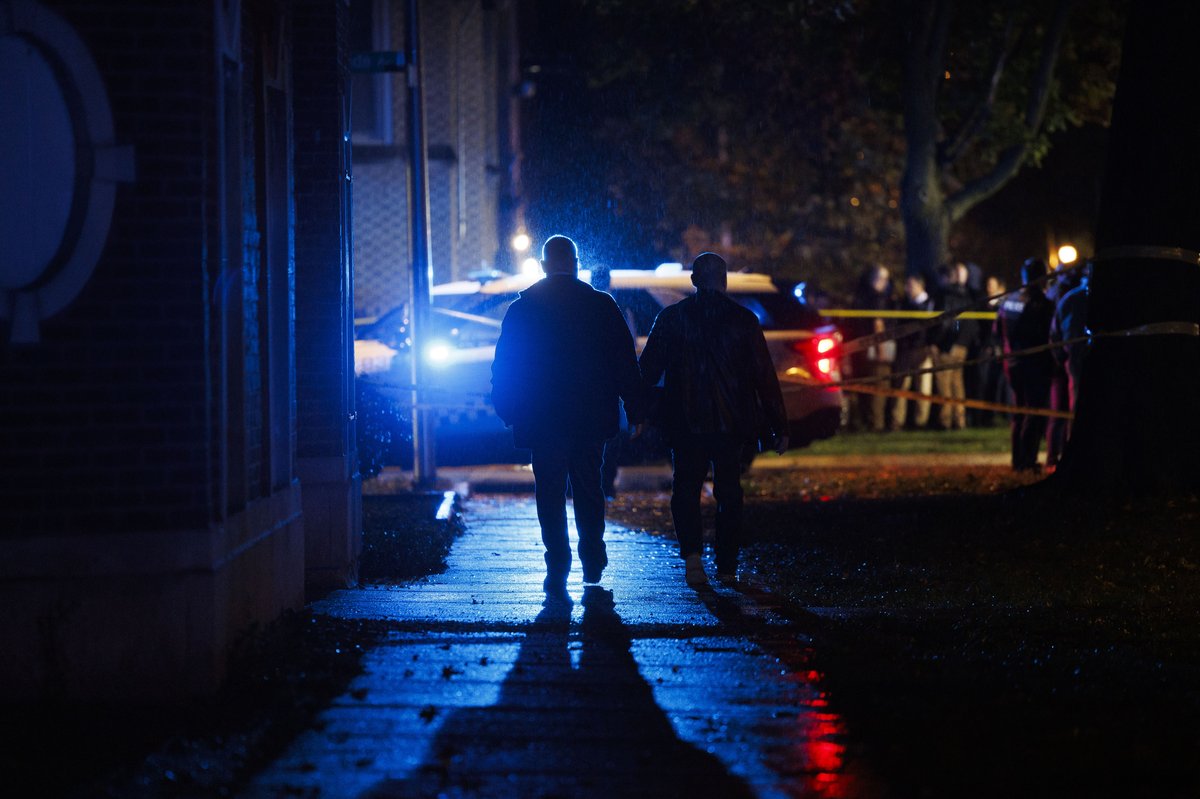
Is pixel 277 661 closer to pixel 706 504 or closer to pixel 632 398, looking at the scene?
pixel 632 398

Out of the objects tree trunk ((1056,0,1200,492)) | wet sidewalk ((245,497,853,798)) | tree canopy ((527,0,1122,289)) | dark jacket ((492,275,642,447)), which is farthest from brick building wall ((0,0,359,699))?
tree canopy ((527,0,1122,289))

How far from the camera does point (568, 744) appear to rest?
18.6 feet

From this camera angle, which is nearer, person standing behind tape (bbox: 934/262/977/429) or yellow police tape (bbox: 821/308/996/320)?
person standing behind tape (bbox: 934/262/977/429)

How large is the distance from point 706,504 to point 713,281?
504 cm

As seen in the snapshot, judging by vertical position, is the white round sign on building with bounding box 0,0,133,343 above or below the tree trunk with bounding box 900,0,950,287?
below

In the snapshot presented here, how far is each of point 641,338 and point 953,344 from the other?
6869mm

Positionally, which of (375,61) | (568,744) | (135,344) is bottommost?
(568,744)

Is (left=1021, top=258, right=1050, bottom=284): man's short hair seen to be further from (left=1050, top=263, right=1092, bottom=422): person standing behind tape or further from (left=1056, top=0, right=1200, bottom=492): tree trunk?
(left=1056, top=0, right=1200, bottom=492): tree trunk

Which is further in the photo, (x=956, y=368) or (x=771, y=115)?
(x=771, y=115)

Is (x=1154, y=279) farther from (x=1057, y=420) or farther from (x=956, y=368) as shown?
(x=956, y=368)

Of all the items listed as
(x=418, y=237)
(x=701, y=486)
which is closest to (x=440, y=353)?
(x=418, y=237)

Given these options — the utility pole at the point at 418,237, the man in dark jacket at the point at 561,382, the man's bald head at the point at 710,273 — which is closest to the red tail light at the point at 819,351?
the utility pole at the point at 418,237

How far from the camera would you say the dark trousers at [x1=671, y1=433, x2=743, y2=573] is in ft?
30.5

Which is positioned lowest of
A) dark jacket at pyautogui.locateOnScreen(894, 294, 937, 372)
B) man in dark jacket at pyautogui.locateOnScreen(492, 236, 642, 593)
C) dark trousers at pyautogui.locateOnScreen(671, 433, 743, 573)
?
dark trousers at pyautogui.locateOnScreen(671, 433, 743, 573)
